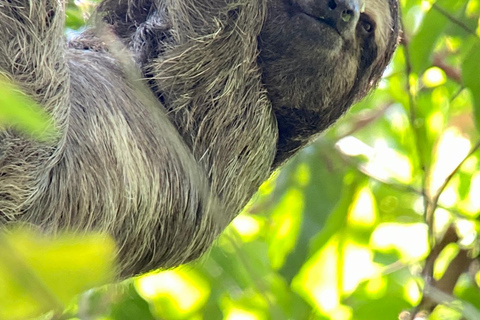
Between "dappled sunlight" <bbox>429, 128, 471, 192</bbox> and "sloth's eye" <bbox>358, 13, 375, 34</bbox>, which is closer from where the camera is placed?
"sloth's eye" <bbox>358, 13, 375, 34</bbox>

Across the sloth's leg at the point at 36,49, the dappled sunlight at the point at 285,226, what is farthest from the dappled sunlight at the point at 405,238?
the sloth's leg at the point at 36,49

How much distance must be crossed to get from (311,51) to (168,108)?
629 millimetres

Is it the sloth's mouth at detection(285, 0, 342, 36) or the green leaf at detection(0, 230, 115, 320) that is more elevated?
the green leaf at detection(0, 230, 115, 320)

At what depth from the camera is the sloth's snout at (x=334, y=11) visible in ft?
7.88

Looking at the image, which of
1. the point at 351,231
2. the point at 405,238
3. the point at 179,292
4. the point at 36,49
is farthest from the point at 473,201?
the point at 36,49

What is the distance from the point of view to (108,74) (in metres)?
2.27

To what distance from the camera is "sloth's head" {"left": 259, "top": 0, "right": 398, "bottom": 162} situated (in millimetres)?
2422

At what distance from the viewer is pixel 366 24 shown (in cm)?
279

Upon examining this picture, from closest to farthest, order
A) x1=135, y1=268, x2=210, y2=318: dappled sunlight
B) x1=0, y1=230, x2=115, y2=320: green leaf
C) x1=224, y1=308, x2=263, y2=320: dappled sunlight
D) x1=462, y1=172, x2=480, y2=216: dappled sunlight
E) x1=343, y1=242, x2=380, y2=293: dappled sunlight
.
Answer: x1=0, y1=230, x2=115, y2=320: green leaf < x1=224, y1=308, x2=263, y2=320: dappled sunlight < x1=135, y1=268, x2=210, y2=318: dappled sunlight < x1=343, y1=242, x2=380, y2=293: dappled sunlight < x1=462, y1=172, x2=480, y2=216: dappled sunlight

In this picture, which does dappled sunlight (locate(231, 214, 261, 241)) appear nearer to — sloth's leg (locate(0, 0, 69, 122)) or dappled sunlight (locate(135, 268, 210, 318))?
dappled sunlight (locate(135, 268, 210, 318))

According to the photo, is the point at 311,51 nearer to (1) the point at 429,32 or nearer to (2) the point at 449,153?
(1) the point at 429,32

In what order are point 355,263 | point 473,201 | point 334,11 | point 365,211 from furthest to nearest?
point 473,201 → point 365,211 → point 355,263 → point 334,11

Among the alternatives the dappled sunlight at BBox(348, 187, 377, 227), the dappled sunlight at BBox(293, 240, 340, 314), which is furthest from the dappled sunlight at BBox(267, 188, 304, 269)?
the dappled sunlight at BBox(348, 187, 377, 227)

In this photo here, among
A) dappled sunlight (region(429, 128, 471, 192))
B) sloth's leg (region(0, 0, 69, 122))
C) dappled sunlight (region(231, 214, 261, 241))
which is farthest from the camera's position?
dappled sunlight (region(429, 128, 471, 192))
